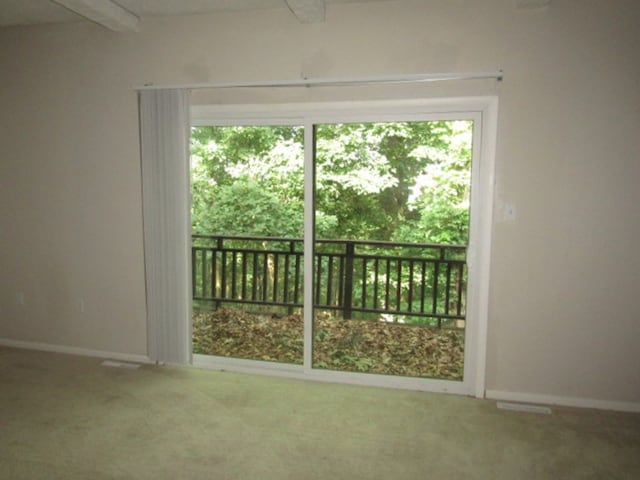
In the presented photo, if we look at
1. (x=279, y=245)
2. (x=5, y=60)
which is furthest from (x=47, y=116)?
(x=279, y=245)

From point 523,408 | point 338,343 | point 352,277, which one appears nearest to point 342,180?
point 352,277

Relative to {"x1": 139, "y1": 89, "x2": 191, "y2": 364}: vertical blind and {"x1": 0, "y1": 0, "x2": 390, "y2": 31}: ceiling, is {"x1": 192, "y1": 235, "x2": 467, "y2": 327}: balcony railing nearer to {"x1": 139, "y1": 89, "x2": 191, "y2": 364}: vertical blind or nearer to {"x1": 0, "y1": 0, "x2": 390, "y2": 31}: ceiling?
{"x1": 139, "y1": 89, "x2": 191, "y2": 364}: vertical blind

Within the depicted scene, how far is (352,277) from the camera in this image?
3.86 m

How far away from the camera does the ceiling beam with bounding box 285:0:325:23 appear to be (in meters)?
2.34

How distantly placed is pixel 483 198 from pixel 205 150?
2068 millimetres

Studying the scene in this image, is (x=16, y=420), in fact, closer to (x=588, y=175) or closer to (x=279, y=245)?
(x=279, y=245)

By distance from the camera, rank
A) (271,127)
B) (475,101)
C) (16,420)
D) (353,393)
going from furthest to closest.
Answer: (271,127) → (353,393) → (475,101) → (16,420)

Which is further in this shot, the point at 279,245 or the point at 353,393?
the point at 279,245

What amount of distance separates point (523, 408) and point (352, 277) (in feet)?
5.93

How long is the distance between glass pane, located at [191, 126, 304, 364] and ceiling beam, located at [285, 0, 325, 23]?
0.70 meters

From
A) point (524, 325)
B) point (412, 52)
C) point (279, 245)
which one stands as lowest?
point (524, 325)

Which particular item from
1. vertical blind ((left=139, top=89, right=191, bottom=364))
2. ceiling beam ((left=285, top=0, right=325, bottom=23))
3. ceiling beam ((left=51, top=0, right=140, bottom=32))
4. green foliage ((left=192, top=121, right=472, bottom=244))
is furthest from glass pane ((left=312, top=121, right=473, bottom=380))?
ceiling beam ((left=51, top=0, right=140, bottom=32))

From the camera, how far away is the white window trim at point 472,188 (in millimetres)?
2543

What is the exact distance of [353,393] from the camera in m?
2.70
